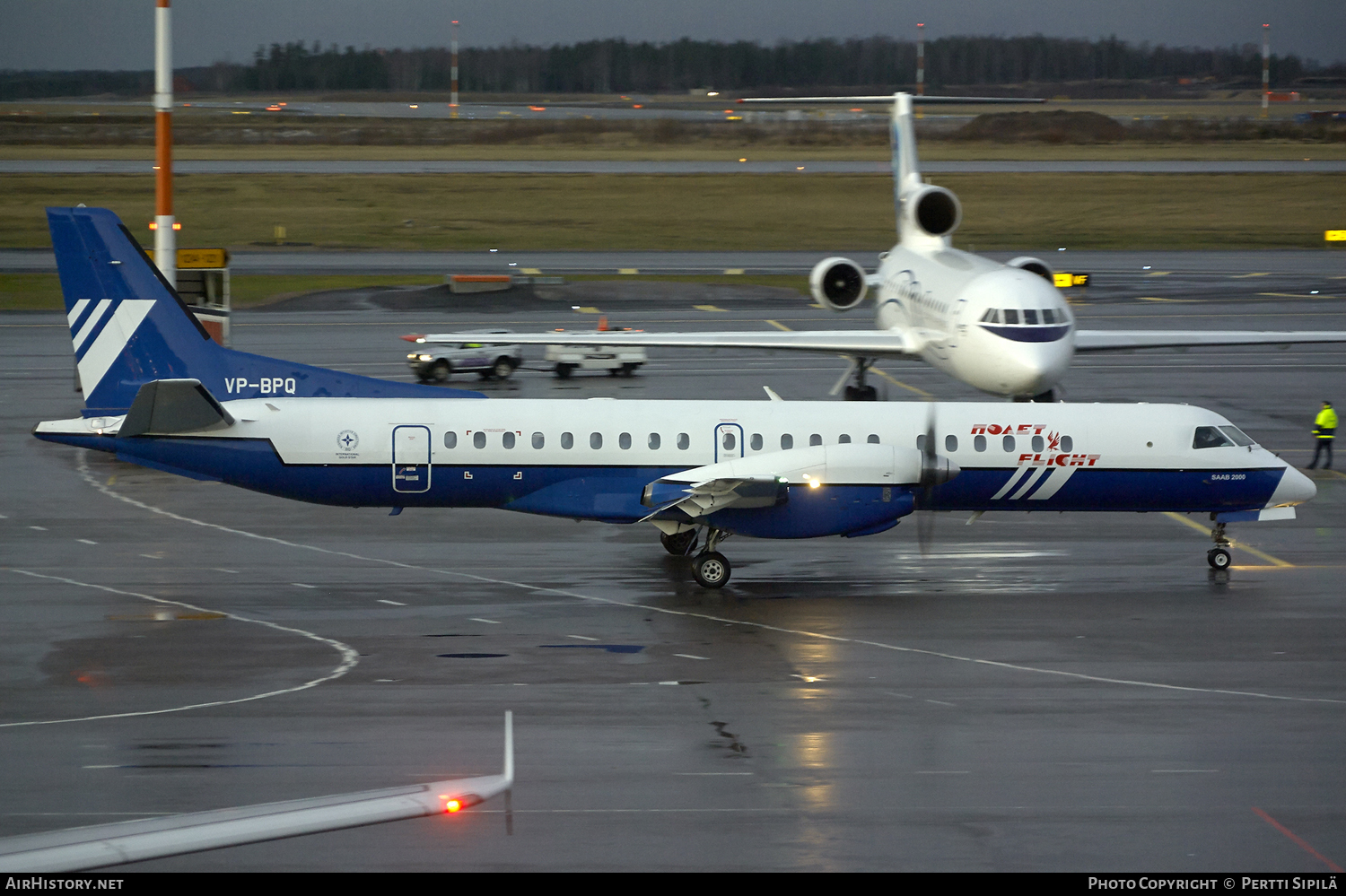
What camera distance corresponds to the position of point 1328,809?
14500 mm

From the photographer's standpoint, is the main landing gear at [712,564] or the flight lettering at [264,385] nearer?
the main landing gear at [712,564]

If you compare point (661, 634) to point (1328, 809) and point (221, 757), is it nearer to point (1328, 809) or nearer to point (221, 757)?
point (221, 757)

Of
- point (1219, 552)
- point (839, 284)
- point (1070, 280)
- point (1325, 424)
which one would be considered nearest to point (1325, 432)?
point (1325, 424)

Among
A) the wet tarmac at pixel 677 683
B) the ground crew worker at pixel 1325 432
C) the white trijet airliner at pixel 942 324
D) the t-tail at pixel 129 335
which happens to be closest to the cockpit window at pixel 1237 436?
the wet tarmac at pixel 677 683

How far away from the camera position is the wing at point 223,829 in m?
A: 7.77

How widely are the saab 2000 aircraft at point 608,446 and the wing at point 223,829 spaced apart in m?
14.6

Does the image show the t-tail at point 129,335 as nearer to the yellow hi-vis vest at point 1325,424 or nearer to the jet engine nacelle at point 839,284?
the jet engine nacelle at point 839,284

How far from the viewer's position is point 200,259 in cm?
3962

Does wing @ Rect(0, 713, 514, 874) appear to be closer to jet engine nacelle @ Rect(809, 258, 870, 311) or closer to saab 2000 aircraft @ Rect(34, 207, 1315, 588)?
saab 2000 aircraft @ Rect(34, 207, 1315, 588)

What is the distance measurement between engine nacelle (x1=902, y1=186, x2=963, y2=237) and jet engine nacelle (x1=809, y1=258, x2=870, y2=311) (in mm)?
2370

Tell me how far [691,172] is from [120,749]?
327ft

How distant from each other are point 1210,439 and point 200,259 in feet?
90.2

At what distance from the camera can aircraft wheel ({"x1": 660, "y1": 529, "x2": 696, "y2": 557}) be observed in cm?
2562

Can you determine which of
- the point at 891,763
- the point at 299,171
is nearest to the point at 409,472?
the point at 891,763
